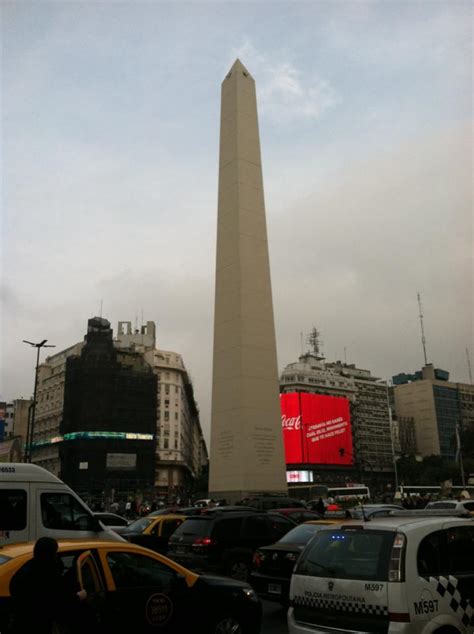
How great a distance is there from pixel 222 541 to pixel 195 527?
2.09 feet

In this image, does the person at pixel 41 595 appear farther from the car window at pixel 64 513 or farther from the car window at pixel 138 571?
the car window at pixel 64 513

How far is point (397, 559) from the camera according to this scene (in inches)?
209

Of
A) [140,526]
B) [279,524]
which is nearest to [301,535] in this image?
[279,524]

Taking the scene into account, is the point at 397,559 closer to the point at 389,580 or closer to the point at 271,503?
the point at 389,580

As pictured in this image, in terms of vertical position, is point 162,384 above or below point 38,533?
above

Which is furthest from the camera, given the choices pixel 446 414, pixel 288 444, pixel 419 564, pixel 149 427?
pixel 446 414

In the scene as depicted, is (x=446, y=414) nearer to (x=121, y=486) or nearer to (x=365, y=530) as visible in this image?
(x=121, y=486)

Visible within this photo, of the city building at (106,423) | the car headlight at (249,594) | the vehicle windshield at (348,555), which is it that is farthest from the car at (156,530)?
the city building at (106,423)

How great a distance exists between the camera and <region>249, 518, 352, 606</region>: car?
9.05m

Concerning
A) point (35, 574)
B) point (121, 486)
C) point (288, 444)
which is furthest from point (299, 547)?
point (288, 444)

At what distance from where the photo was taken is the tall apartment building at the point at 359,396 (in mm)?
119562

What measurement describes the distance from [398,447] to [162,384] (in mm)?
66899

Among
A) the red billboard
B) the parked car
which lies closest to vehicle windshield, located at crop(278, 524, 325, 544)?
the parked car

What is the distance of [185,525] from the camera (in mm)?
11875
